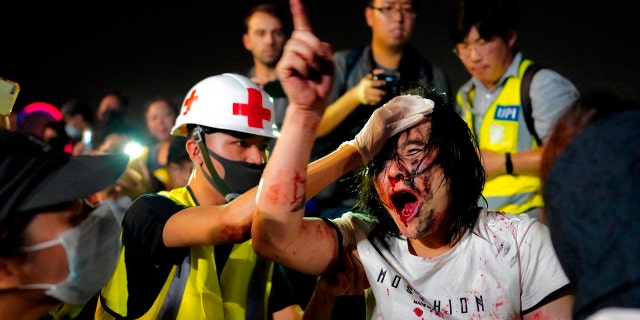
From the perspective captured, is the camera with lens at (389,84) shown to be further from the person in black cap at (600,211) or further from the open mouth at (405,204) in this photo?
the person in black cap at (600,211)

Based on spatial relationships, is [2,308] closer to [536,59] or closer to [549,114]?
[549,114]

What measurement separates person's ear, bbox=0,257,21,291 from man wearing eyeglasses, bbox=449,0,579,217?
2.94 meters

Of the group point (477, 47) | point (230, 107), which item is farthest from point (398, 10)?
point (230, 107)

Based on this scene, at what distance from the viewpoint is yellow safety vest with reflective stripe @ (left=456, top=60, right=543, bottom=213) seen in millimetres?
4285

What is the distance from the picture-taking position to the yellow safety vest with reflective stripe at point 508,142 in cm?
429

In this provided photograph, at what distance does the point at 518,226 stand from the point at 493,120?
6.68 feet

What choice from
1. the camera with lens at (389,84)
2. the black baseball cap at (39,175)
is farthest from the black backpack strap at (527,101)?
the black baseball cap at (39,175)

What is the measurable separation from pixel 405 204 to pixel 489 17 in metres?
2.41

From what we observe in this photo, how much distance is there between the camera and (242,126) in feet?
12.4

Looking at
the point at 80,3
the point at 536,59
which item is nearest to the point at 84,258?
the point at 536,59

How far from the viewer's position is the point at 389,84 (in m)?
4.46

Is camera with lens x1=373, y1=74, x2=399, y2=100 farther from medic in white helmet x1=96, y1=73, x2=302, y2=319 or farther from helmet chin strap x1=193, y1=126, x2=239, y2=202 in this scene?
helmet chin strap x1=193, y1=126, x2=239, y2=202

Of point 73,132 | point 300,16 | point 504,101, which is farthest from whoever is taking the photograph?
point 73,132

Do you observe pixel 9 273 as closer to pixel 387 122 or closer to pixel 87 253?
pixel 87 253
